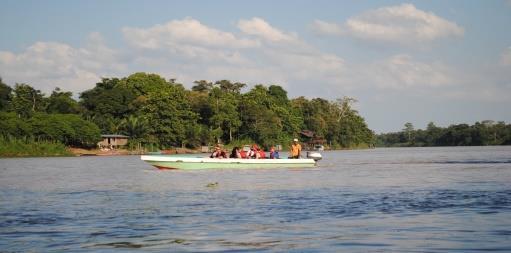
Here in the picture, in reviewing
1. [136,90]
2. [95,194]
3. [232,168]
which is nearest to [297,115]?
[136,90]

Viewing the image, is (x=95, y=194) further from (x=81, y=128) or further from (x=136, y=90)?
(x=136, y=90)

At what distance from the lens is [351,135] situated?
159750 millimetres

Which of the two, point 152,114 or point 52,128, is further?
point 152,114

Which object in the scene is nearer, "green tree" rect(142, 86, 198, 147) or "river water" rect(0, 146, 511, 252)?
"river water" rect(0, 146, 511, 252)

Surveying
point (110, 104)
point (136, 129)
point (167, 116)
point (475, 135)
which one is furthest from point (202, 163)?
point (475, 135)

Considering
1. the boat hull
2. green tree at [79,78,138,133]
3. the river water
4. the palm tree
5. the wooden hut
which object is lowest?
the river water

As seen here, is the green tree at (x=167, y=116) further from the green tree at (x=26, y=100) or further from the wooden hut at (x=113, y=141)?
the green tree at (x=26, y=100)

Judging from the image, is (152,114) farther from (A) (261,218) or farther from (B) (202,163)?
(A) (261,218)

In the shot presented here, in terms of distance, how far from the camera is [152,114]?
100938 mm

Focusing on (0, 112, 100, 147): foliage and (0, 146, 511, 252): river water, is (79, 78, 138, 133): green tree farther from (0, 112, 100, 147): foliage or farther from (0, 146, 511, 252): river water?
(0, 146, 511, 252): river water

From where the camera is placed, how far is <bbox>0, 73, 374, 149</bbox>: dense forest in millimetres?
90375

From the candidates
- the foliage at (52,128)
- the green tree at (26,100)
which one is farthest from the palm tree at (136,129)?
the green tree at (26,100)

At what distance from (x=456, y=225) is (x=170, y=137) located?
86305mm

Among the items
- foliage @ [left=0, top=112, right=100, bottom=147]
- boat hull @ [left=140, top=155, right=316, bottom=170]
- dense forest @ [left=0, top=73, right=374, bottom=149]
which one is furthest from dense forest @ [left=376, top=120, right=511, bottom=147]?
boat hull @ [left=140, top=155, right=316, bottom=170]
